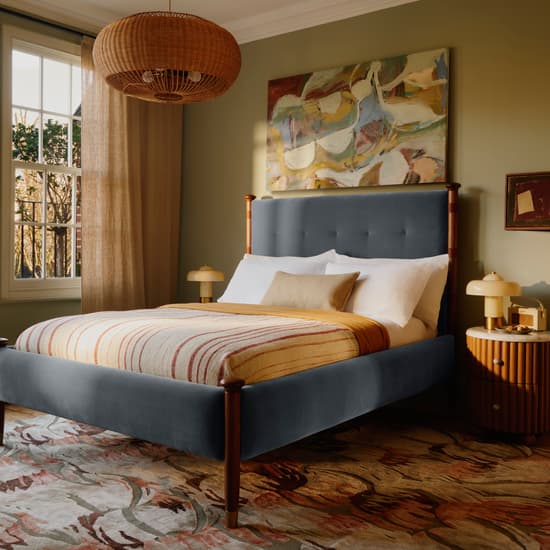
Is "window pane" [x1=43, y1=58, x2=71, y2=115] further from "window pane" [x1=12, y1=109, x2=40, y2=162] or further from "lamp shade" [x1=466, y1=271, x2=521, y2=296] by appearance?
"lamp shade" [x1=466, y1=271, x2=521, y2=296]

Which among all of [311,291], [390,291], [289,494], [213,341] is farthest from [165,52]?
[289,494]

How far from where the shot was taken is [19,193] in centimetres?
466

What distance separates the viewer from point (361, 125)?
4539 mm

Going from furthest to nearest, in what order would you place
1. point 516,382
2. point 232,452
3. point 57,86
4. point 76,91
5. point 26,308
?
point 76,91 < point 57,86 < point 26,308 < point 516,382 < point 232,452

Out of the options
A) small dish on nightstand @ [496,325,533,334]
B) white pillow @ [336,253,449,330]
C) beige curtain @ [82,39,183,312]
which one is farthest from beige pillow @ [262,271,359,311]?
beige curtain @ [82,39,183,312]

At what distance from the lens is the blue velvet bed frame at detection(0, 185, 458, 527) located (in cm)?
252

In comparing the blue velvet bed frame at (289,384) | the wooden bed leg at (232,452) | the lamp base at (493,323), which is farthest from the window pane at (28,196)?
the lamp base at (493,323)

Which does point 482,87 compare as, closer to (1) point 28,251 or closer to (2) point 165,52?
(2) point 165,52

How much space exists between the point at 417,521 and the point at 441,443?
3.76 ft

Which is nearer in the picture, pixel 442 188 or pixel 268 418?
pixel 268 418

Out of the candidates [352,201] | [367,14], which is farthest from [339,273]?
[367,14]

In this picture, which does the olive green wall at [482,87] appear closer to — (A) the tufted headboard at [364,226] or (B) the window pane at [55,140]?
(A) the tufted headboard at [364,226]

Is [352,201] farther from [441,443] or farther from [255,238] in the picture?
[441,443]

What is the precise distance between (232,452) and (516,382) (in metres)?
1.79
